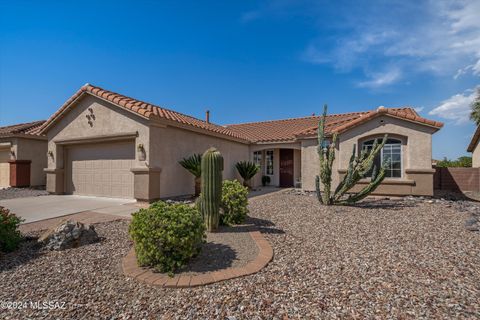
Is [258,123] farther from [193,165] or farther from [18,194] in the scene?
[18,194]

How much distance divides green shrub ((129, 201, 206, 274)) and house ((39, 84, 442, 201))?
19.0ft

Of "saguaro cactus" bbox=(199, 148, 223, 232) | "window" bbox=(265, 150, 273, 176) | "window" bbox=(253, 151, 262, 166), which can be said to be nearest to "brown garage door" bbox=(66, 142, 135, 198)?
"saguaro cactus" bbox=(199, 148, 223, 232)

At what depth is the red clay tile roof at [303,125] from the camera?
11438mm

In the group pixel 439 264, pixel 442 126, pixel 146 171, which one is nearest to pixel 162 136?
pixel 146 171

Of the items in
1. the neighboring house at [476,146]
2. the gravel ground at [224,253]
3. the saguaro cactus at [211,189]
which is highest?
the neighboring house at [476,146]

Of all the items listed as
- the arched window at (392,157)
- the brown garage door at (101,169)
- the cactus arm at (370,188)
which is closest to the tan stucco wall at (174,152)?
the brown garage door at (101,169)

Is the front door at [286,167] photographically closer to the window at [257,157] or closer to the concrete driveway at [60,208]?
the window at [257,157]

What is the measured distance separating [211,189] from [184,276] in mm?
2180

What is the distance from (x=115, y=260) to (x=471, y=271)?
5.85m

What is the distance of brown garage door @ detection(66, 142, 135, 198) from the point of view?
10.6 m

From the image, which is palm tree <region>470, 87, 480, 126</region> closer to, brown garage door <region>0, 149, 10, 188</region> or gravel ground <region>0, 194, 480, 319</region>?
gravel ground <region>0, 194, 480, 319</region>

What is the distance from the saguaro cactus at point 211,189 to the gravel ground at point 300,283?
1.37 meters

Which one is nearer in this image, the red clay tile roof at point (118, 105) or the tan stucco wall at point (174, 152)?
the red clay tile roof at point (118, 105)

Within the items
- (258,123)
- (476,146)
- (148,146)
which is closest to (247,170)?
(148,146)
